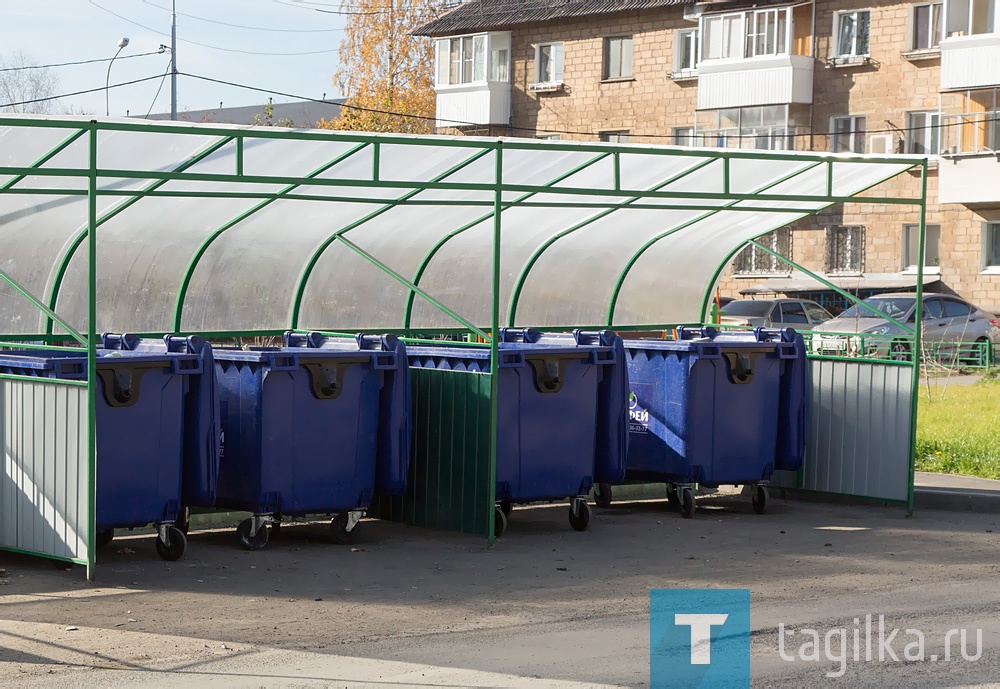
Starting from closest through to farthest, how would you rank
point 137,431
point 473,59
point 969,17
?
1. point 137,431
2. point 969,17
3. point 473,59

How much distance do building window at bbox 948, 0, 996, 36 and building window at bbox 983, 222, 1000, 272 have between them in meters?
4.47

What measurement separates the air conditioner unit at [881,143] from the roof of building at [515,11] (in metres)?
6.48

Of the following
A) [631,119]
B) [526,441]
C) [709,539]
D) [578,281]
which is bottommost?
[709,539]

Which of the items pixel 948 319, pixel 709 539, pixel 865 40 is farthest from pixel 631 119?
pixel 709 539

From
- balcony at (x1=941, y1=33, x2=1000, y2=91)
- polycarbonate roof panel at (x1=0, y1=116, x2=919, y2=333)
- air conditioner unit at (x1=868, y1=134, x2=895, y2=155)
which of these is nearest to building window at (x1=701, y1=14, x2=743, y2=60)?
air conditioner unit at (x1=868, y1=134, x2=895, y2=155)

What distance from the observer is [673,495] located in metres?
11.1

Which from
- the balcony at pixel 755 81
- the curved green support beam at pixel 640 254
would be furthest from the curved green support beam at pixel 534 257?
→ the balcony at pixel 755 81

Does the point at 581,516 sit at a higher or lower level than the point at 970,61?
lower

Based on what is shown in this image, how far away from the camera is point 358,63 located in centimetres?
5109

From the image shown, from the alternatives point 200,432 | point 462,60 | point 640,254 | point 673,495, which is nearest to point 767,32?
point 462,60

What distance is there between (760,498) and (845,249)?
Result: 90.9 ft

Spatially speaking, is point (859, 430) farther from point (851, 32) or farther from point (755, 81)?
point (755, 81)

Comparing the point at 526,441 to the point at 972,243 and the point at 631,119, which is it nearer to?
the point at 972,243

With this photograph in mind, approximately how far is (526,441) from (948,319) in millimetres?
21047
